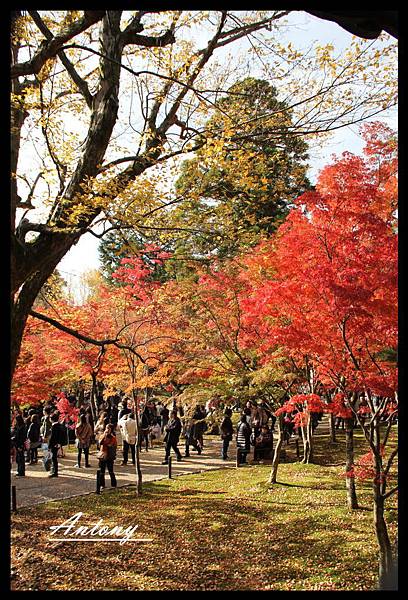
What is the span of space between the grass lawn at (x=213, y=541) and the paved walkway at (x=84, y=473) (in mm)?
700

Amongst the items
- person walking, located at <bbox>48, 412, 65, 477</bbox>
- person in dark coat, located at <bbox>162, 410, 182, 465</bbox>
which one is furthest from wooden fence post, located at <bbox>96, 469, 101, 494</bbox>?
person in dark coat, located at <bbox>162, 410, 182, 465</bbox>

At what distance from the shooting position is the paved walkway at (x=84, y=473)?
1000 centimetres

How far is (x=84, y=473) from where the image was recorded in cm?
1200

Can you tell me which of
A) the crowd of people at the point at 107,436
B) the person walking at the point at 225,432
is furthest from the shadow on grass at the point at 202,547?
the person walking at the point at 225,432

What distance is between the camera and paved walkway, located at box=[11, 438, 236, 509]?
10.0m

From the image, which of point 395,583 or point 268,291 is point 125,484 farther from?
point 395,583

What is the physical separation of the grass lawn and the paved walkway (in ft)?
2.30

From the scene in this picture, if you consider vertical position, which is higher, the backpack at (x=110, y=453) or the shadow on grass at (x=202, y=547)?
the backpack at (x=110, y=453)

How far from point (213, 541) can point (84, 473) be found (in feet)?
19.0

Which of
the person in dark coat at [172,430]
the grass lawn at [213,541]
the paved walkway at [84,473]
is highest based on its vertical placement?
the person in dark coat at [172,430]

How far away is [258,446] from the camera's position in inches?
548

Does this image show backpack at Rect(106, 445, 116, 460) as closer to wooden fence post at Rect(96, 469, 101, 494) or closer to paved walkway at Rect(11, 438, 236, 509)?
wooden fence post at Rect(96, 469, 101, 494)

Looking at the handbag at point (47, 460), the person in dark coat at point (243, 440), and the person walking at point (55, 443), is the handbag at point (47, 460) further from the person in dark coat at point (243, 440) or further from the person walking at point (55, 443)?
the person in dark coat at point (243, 440)
